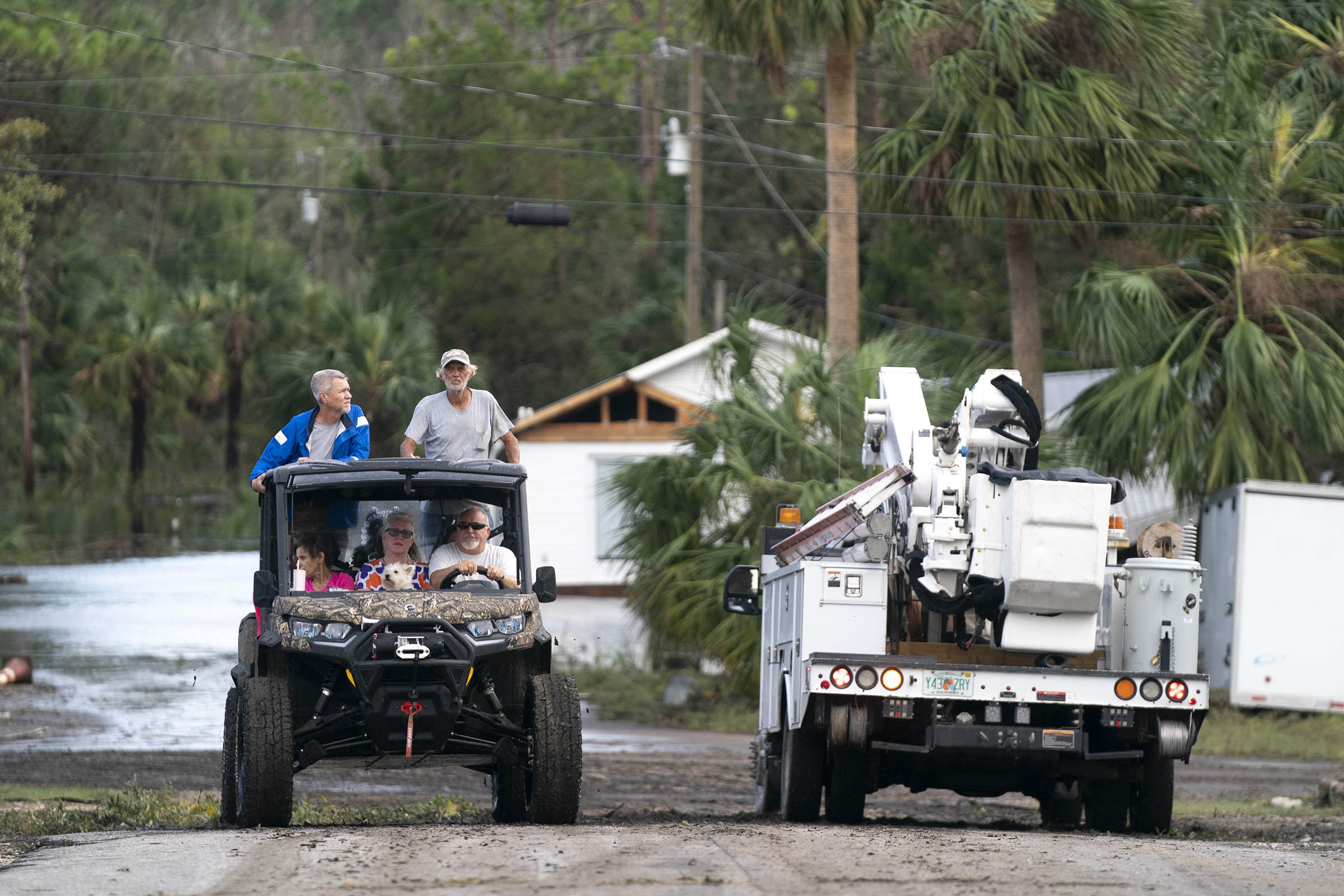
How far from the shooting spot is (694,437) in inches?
805

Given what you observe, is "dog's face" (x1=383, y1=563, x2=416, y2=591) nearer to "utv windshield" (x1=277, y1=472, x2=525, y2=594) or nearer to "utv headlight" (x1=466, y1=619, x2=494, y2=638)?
"utv windshield" (x1=277, y1=472, x2=525, y2=594)

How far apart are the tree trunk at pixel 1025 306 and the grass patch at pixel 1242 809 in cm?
725

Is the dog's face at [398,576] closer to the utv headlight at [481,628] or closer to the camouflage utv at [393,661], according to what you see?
the camouflage utv at [393,661]

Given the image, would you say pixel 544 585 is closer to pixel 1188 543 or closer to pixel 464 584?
pixel 464 584

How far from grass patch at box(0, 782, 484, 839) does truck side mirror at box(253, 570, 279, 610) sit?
5.35 ft

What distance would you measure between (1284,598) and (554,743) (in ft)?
36.4

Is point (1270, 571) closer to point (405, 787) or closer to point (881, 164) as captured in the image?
point (881, 164)

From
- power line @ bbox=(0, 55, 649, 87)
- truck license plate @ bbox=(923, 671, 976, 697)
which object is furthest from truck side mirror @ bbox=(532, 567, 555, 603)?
power line @ bbox=(0, 55, 649, 87)

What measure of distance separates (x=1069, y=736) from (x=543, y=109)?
2044 inches

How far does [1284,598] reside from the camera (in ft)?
61.4

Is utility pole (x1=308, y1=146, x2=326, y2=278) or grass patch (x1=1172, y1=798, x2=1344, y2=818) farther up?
utility pole (x1=308, y1=146, x2=326, y2=278)

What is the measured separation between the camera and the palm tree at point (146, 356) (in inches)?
1821

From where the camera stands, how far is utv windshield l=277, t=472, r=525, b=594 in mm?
9844

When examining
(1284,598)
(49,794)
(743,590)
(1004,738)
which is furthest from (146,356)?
(1004,738)
